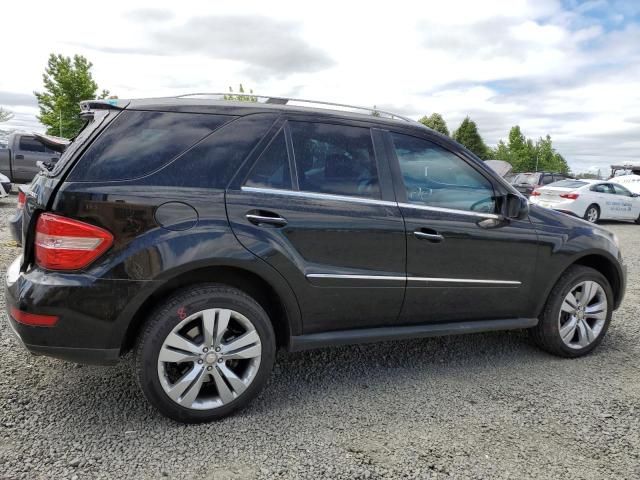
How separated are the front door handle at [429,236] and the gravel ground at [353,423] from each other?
0.96 m

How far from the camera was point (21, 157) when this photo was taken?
15180 millimetres

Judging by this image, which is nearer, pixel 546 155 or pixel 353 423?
pixel 353 423

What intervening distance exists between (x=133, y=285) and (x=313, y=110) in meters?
1.45

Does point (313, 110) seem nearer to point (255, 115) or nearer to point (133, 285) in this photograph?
point (255, 115)

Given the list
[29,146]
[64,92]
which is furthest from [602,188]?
[64,92]

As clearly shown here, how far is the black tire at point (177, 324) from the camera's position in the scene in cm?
259

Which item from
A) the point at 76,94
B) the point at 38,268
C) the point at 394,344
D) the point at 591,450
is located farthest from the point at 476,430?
the point at 76,94

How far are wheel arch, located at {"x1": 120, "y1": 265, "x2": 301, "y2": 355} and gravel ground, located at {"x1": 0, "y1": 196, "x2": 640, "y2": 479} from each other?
0.45 meters

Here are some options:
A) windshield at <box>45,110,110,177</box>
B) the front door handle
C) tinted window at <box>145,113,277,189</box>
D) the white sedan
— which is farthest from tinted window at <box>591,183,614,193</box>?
windshield at <box>45,110,110,177</box>

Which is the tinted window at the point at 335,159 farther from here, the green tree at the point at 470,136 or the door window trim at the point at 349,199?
the green tree at the point at 470,136

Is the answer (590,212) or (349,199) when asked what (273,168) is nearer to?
(349,199)

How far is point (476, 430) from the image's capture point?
9.30 feet

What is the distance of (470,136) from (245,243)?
63656 millimetres

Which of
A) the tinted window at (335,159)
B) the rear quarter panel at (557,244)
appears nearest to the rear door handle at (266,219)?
the tinted window at (335,159)
